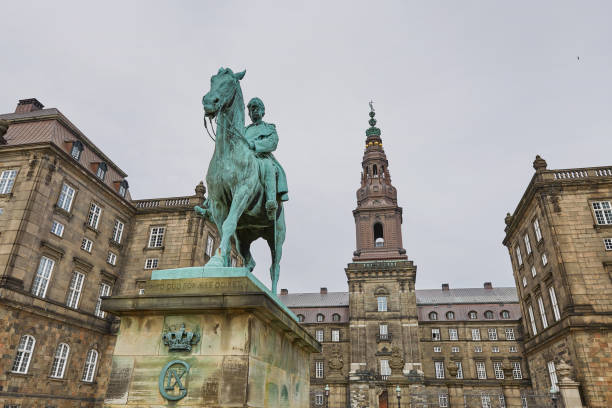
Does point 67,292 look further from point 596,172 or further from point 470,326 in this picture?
point 470,326

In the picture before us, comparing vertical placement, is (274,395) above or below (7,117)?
below

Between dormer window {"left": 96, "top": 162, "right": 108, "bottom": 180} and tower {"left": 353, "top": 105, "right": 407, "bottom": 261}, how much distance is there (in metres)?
39.0

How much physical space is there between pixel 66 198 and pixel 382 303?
43.6m

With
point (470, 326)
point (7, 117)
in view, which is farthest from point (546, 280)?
point (7, 117)

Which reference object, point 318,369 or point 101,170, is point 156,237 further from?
point 318,369

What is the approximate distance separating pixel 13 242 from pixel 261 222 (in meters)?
23.4

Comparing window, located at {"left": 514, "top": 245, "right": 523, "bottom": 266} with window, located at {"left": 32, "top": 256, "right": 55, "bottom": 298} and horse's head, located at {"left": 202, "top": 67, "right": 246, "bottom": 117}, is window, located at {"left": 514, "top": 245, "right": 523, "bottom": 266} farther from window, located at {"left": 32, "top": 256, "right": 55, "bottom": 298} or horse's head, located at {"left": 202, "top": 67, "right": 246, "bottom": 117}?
window, located at {"left": 32, "top": 256, "right": 55, "bottom": 298}

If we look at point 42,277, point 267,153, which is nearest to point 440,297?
point 42,277

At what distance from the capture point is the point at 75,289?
2780 centimetres

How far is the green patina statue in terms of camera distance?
18.3ft

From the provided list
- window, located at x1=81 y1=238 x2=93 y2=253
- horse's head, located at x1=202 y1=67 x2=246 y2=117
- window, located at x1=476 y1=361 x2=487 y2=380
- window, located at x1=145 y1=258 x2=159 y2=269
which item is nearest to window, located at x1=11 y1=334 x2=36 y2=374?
window, located at x1=81 y1=238 x2=93 y2=253

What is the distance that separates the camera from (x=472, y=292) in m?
72.6

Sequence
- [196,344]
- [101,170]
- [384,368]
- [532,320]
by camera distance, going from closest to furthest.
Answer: [196,344]
[101,170]
[532,320]
[384,368]

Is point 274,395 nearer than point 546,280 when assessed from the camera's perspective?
Yes
